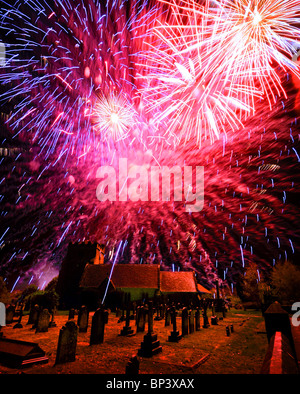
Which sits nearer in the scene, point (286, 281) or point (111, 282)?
point (111, 282)

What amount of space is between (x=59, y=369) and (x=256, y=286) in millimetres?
55170

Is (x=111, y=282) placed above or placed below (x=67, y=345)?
below

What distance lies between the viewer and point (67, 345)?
26.4ft

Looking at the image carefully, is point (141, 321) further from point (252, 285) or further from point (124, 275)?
point (252, 285)

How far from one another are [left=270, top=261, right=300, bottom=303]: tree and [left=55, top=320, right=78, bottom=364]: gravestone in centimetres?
4953

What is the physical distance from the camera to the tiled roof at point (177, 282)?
1585 inches

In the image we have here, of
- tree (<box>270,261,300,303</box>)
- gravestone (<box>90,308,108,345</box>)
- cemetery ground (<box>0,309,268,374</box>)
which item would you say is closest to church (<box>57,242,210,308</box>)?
tree (<box>270,261,300,303</box>)

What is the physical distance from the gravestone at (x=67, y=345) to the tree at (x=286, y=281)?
49.5 m

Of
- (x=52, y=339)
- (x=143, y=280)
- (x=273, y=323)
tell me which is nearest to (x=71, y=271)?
(x=143, y=280)

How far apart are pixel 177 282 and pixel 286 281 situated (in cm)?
2538

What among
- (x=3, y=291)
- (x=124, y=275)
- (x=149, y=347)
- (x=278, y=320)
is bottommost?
(x=3, y=291)

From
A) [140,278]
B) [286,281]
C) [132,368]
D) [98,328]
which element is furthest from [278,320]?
[286,281]

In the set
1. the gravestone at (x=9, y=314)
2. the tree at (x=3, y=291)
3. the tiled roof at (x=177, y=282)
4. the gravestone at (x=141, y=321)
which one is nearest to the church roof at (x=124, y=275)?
the tiled roof at (x=177, y=282)
